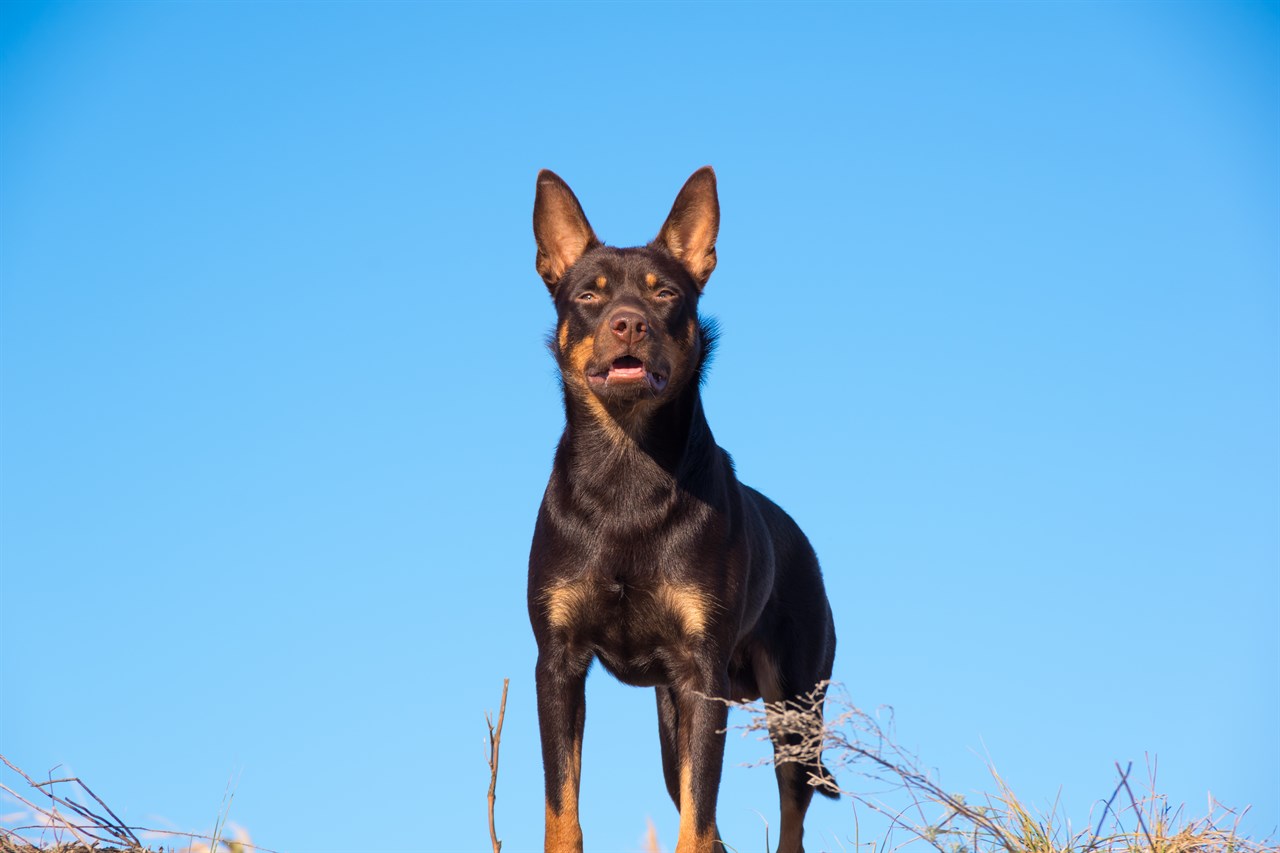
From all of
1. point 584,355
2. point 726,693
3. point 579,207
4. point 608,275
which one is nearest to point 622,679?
point 726,693

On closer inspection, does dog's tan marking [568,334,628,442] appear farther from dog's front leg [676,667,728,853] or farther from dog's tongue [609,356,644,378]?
dog's front leg [676,667,728,853]

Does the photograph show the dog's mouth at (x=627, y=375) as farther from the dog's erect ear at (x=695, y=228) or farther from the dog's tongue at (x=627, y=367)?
the dog's erect ear at (x=695, y=228)

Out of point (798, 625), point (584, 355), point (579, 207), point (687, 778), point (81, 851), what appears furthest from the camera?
point (798, 625)

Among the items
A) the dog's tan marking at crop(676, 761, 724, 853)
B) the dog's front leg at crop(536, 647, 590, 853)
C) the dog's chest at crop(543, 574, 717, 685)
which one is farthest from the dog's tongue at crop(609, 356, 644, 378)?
the dog's tan marking at crop(676, 761, 724, 853)

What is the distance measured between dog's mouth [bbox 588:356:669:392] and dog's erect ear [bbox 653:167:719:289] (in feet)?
3.34

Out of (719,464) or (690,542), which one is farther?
(719,464)

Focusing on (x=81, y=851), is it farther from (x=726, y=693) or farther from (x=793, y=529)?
(x=793, y=529)

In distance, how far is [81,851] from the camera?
16.1ft

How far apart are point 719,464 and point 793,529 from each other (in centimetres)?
158

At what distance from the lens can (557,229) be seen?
6.61 meters

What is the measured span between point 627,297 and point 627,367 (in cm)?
41

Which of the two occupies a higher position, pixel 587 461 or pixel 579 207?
pixel 579 207

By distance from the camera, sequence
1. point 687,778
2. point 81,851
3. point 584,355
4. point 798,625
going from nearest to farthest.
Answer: point 81,851 < point 687,778 < point 584,355 < point 798,625

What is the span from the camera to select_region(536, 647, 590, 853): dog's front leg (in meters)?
5.46
